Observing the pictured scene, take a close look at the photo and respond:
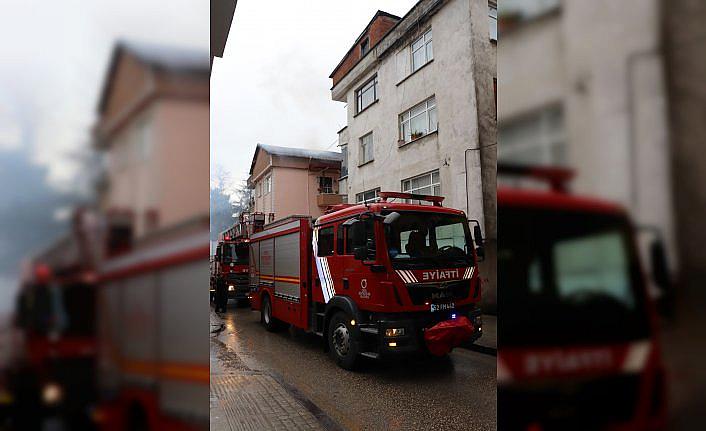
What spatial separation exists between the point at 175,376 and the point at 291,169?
599 cm

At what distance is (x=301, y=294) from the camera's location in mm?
6574

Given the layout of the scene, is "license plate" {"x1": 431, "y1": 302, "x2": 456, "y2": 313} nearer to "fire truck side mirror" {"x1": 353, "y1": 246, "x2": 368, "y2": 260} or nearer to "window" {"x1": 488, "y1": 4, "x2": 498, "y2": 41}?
"fire truck side mirror" {"x1": 353, "y1": 246, "x2": 368, "y2": 260}

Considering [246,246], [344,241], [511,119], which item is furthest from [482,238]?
[246,246]

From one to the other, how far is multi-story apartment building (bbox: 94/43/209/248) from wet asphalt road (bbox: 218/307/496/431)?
3183mm

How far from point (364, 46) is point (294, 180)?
2.48 m

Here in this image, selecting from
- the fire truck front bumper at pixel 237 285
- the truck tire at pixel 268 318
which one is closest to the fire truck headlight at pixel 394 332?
the truck tire at pixel 268 318

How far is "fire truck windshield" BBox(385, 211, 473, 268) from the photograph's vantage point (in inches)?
197

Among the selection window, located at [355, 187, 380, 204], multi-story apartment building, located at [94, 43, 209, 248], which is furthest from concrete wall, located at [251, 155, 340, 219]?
multi-story apartment building, located at [94, 43, 209, 248]

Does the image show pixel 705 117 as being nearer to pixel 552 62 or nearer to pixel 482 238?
pixel 552 62

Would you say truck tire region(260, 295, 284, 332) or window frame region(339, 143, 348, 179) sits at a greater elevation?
window frame region(339, 143, 348, 179)

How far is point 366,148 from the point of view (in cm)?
707

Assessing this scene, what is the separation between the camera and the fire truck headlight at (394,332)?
477cm

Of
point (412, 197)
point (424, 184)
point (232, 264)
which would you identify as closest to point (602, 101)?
point (412, 197)

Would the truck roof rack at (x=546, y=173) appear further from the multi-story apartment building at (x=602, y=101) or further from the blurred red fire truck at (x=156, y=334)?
the blurred red fire truck at (x=156, y=334)
